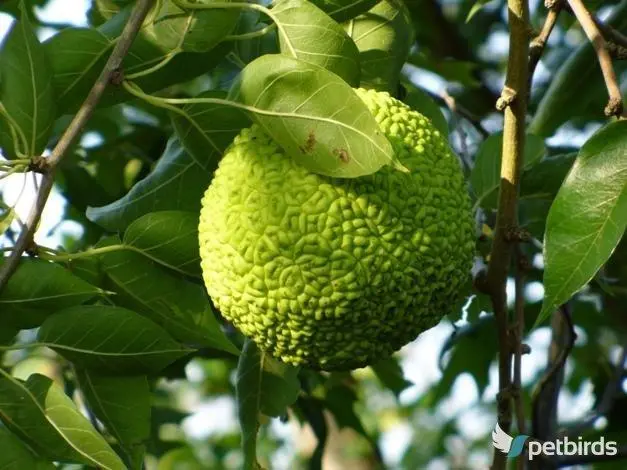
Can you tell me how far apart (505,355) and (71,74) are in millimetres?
1010

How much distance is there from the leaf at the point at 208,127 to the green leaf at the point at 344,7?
250 mm

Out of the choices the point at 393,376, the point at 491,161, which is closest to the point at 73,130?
the point at 491,161

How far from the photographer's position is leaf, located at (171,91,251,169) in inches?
72.7

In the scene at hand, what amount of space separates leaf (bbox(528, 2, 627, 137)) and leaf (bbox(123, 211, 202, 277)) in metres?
1.16

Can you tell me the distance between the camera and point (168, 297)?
6.55 ft

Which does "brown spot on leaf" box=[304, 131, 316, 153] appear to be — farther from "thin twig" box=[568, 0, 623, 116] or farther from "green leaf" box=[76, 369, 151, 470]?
"green leaf" box=[76, 369, 151, 470]

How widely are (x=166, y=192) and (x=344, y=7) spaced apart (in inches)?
19.6

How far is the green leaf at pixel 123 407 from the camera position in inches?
77.1

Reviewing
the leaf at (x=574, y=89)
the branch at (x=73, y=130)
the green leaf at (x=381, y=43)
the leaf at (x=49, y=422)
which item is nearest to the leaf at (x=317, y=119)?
the branch at (x=73, y=130)

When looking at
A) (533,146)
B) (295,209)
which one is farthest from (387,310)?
(533,146)

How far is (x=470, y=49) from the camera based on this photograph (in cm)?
470

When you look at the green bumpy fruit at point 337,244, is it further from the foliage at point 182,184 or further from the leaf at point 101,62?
the leaf at point 101,62

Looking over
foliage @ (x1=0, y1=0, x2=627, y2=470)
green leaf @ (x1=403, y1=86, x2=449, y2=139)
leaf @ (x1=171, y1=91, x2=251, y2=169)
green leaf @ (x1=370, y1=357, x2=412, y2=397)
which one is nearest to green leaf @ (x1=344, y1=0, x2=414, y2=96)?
foliage @ (x1=0, y1=0, x2=627, y2=470)

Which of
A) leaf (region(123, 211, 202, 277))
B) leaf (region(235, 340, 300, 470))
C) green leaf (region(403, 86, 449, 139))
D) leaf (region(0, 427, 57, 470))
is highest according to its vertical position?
green leaf (region(403, 86, 449, 139))
